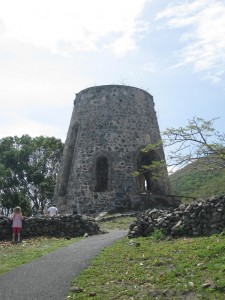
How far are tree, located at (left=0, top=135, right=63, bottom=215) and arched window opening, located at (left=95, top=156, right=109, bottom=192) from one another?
11.9 m

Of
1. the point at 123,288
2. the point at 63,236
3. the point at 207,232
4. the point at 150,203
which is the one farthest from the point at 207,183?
the point at 123,288

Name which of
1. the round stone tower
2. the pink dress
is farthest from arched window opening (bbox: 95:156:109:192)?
the pink dress

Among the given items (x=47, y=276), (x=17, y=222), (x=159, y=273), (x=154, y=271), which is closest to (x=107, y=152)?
→ (x=17, y=222)

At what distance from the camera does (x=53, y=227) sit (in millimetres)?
14570

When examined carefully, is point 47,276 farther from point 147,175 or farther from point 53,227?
point 147,175

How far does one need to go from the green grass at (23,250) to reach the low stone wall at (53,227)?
551mm

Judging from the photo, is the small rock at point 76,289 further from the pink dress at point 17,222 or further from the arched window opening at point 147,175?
the arched window opening at point 147,175

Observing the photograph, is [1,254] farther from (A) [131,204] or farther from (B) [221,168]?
(A) [131,204]

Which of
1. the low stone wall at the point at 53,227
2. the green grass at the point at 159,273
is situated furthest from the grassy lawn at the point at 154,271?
the low stone wall at the point at 53,227

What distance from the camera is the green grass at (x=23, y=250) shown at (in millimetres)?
9221

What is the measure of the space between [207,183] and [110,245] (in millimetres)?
18973

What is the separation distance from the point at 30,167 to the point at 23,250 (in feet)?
76.1

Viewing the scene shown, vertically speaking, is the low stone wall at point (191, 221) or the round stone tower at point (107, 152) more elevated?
the round stone tower at point (107, 152)

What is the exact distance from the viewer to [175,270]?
275 inches
